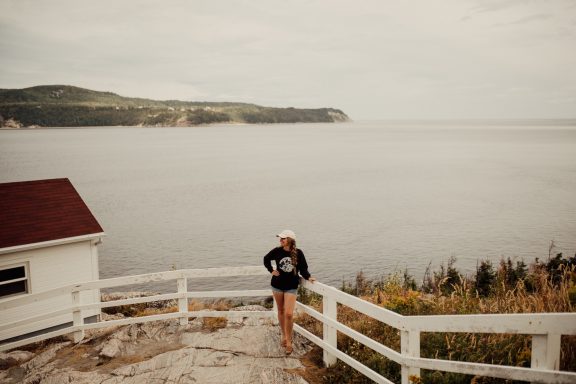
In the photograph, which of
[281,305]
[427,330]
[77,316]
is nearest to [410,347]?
[427,330]

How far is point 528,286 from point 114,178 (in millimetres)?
77216

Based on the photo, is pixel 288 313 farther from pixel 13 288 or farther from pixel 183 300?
pixel 13 288

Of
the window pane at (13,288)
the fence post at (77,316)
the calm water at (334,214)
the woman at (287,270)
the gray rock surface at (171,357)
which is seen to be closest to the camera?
the gray rock surface at (171,357)

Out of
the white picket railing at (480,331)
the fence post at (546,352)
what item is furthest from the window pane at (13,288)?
the fence post at (546,352)

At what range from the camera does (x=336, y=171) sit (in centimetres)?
9119

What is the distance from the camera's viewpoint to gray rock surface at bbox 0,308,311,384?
280 inches

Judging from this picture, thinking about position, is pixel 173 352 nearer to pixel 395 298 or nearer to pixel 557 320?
pixel 395 298

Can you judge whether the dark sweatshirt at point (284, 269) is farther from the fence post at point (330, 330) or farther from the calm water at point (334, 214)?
the calm water at point (334, 214)

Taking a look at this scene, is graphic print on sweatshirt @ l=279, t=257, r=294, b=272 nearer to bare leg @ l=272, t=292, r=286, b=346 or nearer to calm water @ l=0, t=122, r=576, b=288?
bare leg @ l=272, t=292, r=286, b=346

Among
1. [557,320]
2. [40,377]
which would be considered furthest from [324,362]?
[40,377]

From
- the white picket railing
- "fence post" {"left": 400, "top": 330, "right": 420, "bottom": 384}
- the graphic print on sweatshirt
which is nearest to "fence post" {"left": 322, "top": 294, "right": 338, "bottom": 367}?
the white picket railing

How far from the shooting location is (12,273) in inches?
688

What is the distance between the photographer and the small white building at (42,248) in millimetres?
16797

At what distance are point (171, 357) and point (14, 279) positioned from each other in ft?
39.8
